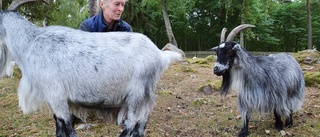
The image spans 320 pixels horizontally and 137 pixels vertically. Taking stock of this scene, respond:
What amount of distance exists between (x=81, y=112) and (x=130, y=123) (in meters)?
0.38

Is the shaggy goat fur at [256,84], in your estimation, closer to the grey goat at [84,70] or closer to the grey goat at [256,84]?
the grey goat at [256,84]

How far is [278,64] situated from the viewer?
13.8 ft

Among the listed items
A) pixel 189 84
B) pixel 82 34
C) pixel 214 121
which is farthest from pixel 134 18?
pixel 82 34

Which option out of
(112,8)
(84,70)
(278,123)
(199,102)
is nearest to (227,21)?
(199,102)

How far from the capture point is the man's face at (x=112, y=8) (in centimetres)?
249

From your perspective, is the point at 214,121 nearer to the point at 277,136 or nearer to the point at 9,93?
the point at 277,136

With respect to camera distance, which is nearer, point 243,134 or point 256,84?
point 243,134

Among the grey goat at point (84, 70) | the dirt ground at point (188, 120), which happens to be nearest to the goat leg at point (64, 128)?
the grey goat at point (84, 70)

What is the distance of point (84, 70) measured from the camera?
1.87m

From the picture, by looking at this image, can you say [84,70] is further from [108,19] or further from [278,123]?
[278,123]

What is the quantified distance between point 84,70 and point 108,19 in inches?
35.8

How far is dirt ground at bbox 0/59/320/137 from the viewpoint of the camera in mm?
3867

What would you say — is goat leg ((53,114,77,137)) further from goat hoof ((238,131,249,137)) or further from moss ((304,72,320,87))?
moss ((304,72,320,87))

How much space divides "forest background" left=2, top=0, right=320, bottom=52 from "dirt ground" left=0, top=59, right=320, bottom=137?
14.8m
